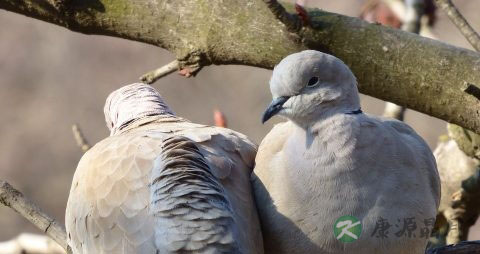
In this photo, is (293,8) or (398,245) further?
(293,8)

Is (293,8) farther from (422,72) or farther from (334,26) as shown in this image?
(422,72)

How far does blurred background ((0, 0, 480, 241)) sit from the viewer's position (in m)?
7.57

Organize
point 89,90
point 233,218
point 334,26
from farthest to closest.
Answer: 1. point 89,90
2. point 334,26
3. point 233,218

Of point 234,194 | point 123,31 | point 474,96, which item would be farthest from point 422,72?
point 123,31

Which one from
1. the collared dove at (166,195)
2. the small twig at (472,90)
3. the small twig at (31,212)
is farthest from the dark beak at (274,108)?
the small twig at (31,212)

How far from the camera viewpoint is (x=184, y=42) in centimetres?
293

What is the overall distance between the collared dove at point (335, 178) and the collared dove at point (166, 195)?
0.11m

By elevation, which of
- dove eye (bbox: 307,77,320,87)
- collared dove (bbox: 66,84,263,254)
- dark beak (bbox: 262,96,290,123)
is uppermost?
dove eye (bbox: 307,77,320,87)

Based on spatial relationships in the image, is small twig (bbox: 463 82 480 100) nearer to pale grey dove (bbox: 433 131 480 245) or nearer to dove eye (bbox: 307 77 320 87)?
dove eye (bbox: 307 77 320 87)

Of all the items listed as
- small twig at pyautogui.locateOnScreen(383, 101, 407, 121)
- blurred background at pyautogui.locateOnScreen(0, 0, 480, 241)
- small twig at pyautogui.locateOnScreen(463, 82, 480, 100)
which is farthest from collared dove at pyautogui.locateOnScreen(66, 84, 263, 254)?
blurred background at pyautogui.locateOnScreen(0, 0, 480, 241)

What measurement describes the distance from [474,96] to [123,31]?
1.00m

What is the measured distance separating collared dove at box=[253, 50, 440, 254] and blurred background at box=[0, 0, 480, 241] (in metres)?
4.76

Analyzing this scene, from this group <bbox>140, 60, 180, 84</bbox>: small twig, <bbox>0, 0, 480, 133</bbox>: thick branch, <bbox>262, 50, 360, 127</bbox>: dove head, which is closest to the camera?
<bbox>262, 50, 360, 127</bbox>: dove head

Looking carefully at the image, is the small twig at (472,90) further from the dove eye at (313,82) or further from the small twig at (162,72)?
the small twig at (162,72)
